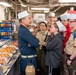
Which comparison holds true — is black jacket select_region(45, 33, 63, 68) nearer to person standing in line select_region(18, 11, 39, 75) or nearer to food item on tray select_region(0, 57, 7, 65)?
person standing in line select_region(18, 11, 39, 75)

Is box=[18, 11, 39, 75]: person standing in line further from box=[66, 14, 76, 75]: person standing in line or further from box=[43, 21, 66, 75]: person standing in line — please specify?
box=[66, 14, 76, 75]: person standing in line

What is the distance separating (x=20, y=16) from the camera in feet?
10.3

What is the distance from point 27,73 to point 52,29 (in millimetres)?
841

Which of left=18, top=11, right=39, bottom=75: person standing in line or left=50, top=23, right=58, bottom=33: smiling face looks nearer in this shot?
left=18, top=11, right=39, bottom=75: person standing in line

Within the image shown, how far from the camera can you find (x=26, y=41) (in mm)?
3084

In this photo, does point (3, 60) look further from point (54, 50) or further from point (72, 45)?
point (72, 45)

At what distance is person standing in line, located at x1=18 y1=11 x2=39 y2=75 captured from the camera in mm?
3037

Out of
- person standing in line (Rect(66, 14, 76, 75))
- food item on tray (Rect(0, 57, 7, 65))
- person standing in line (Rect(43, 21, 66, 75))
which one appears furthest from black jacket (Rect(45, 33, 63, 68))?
food item on tray (Rect(0, 57, 7, 65))

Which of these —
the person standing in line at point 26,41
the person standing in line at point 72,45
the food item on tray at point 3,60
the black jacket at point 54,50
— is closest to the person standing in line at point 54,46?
the black jacket at point 54,50

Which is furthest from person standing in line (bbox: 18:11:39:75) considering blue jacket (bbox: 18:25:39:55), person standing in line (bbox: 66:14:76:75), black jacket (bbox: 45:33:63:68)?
person standing in line (bbox: 66:14:76:75)

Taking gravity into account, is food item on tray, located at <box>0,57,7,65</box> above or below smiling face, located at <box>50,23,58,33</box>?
below

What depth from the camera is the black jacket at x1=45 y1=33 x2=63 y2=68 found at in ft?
10.6

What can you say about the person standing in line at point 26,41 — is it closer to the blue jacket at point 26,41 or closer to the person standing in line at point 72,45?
the blue jacket at point 26,41

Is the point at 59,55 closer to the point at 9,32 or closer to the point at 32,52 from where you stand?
the point at 32,52
